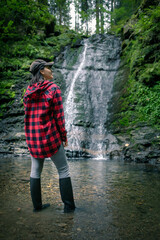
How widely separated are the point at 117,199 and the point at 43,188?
1377mm

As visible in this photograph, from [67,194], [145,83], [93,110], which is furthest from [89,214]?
[93,110]

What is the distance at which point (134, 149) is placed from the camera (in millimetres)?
8070

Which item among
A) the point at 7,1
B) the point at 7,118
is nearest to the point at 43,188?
the point at 7,118

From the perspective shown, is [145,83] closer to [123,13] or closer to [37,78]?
[37,78]

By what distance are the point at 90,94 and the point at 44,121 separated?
11.3 metres

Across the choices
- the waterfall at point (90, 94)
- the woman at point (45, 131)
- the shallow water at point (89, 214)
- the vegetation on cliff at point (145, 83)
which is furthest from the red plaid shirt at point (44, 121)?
the vegetation on cliff at point (145, 83)

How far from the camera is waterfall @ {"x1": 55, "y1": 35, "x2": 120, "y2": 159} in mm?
9812

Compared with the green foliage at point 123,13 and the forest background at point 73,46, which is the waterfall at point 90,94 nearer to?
the forest background at point 73,46

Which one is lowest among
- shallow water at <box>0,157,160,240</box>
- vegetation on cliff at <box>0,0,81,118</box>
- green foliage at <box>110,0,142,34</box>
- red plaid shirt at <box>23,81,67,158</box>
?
shallow water at <box>0,157,160,240</box>

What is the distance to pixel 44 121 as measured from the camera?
2395 millimetres

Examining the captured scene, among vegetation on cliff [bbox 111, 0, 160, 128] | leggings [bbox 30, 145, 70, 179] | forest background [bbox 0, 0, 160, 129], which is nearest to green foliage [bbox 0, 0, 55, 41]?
forest background [bbox 0, 0, 160, 129]

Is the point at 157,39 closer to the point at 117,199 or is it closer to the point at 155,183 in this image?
the point at 155,183

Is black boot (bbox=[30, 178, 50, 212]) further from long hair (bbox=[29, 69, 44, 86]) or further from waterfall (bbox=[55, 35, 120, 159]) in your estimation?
waterfall (bbox=[55, 35, 120, 159])

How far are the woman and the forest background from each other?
6.99 m
